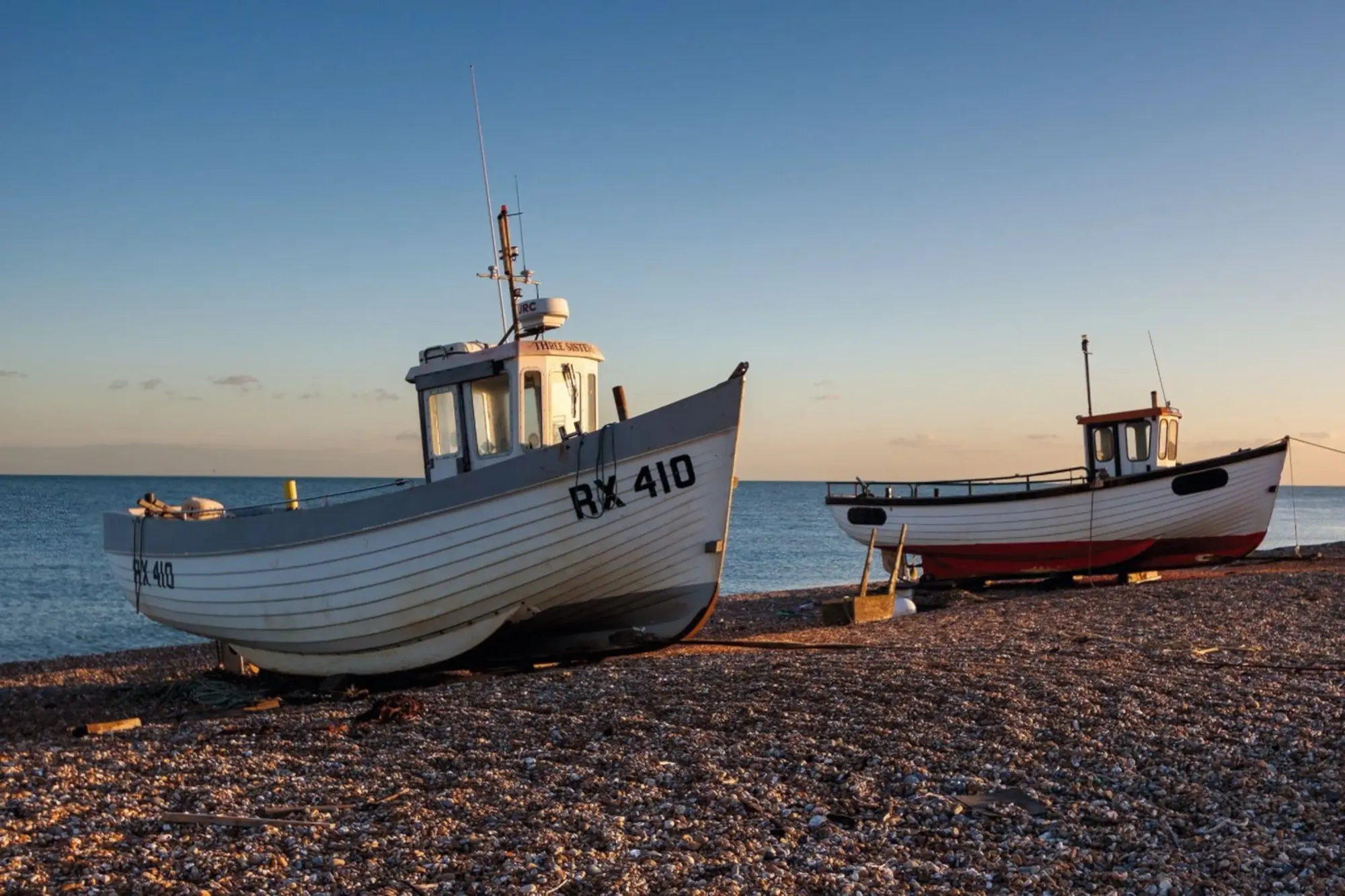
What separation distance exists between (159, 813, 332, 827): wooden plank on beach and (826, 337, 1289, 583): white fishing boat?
1606 cm

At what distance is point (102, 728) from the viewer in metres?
9.01

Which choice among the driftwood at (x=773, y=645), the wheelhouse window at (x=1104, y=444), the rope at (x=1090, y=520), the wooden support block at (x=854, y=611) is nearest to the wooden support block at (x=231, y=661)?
the driftwood at (x=773, y=645)

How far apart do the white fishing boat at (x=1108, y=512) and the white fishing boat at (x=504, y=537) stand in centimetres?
1069

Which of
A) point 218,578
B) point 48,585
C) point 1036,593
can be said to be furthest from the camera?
point 48,585

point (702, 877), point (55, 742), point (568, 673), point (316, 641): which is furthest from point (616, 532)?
point (702, 877)

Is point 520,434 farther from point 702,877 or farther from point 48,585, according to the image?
point 48,585

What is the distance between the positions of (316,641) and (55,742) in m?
3.23

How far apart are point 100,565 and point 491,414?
33.6 metres

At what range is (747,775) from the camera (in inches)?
254

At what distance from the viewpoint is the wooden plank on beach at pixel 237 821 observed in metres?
5.75

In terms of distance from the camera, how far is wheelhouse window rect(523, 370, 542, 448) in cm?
1155

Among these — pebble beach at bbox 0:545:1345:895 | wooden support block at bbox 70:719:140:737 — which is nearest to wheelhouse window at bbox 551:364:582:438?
pebble beach at bbox 0:545:1345:895

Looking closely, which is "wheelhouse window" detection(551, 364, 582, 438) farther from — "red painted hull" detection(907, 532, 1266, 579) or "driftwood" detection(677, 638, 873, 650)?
"red painted hull" detection(907, 532, 1266, 579)

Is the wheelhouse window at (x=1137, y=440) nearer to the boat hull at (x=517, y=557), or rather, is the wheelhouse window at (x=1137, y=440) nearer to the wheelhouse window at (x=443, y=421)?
the boat hull at (x=517, y=557)
